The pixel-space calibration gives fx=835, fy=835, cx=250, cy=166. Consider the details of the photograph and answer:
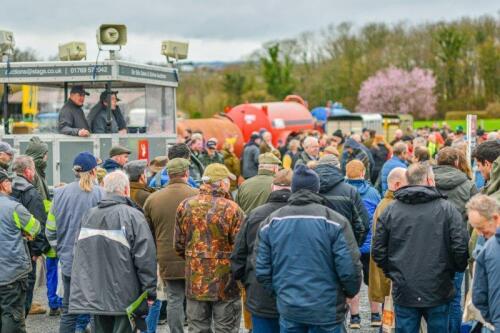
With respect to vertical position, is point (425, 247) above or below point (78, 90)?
below

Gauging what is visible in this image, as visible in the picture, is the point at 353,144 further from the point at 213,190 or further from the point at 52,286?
the point at 213,190

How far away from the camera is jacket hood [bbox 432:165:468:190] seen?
8.52 m

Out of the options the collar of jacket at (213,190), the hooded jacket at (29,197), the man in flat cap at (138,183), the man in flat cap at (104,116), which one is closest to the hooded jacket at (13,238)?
the hooded jacket at (29,197)

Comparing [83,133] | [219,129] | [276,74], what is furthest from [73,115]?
[276,74]

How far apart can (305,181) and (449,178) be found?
262 centimetres

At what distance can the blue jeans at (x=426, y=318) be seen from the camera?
699cm

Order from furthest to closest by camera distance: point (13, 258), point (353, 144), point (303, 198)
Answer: point (353, 144), point (13, 258), point (303, 198)

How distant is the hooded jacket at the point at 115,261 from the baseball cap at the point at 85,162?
50.5 inches

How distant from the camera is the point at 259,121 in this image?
3188 centimetres

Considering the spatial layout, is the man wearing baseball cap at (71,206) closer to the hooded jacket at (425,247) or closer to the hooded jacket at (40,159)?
the hooded jacket at (40,159)

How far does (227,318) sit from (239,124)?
79.8 feet

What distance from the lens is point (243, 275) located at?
7.03 m

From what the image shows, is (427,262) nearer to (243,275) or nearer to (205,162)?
(243,275)

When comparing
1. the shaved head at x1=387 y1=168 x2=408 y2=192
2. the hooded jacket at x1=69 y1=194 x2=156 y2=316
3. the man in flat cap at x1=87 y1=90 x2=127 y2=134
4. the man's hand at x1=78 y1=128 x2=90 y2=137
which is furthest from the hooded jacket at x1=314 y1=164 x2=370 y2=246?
the man in flat cap at x1=87 y1=90 x2=127 y2=134
